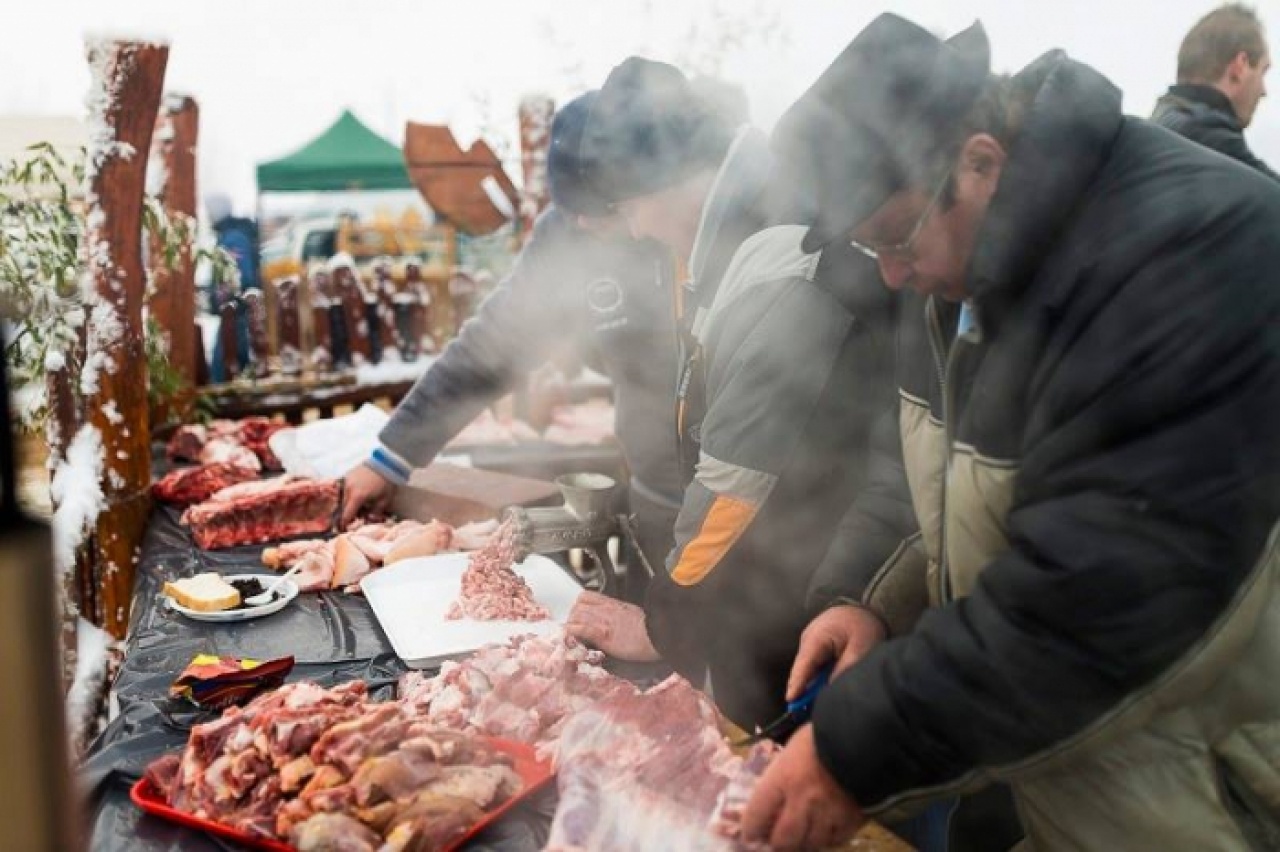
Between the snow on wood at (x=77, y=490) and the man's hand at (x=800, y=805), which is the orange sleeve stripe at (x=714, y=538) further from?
the snow on wood at (x=77, y=490)

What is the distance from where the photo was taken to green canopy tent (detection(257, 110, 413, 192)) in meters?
10.4

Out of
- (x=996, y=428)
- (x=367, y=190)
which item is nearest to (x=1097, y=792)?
(x=996, y=428)

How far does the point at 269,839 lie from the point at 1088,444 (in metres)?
1.36

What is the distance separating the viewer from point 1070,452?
1272 millimetres

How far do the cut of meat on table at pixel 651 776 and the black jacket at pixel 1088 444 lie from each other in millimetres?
291

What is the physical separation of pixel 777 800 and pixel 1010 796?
0.89 m

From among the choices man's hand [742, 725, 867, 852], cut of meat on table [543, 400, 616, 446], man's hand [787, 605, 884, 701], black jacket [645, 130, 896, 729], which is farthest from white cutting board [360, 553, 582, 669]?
cut of meat on table [543, 400, 616, 446]

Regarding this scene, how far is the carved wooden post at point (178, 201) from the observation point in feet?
16.7

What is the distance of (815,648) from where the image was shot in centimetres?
179

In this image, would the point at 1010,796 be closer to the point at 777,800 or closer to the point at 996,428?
the point at 777,800

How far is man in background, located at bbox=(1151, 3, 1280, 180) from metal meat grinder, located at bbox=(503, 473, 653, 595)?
2.01 meters

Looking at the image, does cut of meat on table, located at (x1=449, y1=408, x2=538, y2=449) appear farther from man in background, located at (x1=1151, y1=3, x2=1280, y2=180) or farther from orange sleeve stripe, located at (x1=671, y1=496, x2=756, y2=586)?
man in background, located at (x1=1151, y1=3, x2=1280, y2=180)

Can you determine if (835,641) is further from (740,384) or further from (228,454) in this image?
(228,454)

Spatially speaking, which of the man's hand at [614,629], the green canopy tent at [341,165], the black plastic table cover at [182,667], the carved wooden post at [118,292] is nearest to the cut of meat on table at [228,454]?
the carved wooden post at [118,292]
